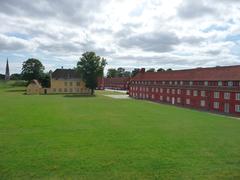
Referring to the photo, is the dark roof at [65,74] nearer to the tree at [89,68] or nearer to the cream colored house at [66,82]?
the cream colored house at [66,82]

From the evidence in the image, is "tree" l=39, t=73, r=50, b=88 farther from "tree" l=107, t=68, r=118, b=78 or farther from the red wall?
"tree" l=107, t=68, r=118, b=78

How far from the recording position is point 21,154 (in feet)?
51.9

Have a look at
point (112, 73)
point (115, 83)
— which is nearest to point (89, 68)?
point (115, 83)

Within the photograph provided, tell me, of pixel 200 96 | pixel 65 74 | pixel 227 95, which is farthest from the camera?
pixel 65 74

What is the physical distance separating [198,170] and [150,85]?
6180 centimetres

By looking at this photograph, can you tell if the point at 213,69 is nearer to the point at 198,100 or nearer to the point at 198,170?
the point at 198,100

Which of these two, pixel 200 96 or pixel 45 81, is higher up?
pixel 45 81

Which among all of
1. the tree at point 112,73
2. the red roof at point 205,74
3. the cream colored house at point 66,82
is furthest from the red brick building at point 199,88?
the tree at point 112,73

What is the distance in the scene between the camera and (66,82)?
97438 millimetres

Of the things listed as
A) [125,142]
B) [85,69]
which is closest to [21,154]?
[125,142]

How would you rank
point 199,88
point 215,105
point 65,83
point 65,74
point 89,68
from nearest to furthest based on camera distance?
point 215,105
point 199,88
point 89,68
point 65,83
point 65,74

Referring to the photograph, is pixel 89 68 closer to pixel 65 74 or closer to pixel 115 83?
pixel 65 74

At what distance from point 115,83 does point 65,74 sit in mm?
47176

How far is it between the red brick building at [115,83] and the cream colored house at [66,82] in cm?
2774
